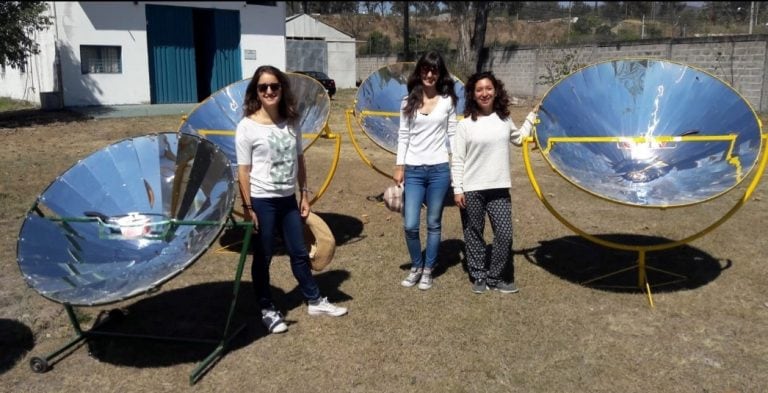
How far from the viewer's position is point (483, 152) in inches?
195

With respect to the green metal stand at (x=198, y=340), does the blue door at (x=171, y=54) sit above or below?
above

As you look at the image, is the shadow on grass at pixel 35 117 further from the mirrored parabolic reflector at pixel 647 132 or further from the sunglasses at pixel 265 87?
the mirrored parabolic reflector at pixel 647 132

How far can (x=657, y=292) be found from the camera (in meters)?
5.39

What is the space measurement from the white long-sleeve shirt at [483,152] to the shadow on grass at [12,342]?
339 centimetres

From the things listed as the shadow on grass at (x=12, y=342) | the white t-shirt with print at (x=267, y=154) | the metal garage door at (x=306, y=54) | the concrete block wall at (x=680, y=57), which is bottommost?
the shadow on grass at (x=12, y=342)

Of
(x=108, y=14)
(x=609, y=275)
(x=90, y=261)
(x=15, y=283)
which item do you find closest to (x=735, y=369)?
(x=609, y=275)

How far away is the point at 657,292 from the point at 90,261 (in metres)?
4.46

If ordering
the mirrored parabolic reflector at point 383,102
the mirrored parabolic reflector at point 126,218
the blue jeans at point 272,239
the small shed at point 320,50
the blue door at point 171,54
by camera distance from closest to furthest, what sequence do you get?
the mirrored parabolic reflector at point 126,218
the blue jeans at point 272,239
the mirrored parabolic reflector at point 383,102
the blue door at point 171,54
the small shed at point 320,50

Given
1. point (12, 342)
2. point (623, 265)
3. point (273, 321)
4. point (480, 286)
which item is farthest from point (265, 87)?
point (623, 265)

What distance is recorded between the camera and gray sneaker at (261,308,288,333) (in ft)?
15.2

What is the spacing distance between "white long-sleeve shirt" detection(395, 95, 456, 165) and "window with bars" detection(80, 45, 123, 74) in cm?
1920

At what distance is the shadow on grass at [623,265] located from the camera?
5.62m

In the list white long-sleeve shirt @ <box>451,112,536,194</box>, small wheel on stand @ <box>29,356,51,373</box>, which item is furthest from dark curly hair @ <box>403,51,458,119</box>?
small wheel on stand @ <box>29,356,51,373</box>

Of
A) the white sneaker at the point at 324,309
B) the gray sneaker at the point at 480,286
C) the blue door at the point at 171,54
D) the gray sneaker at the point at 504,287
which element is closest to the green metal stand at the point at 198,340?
the white sneaker at the point at 324,309
